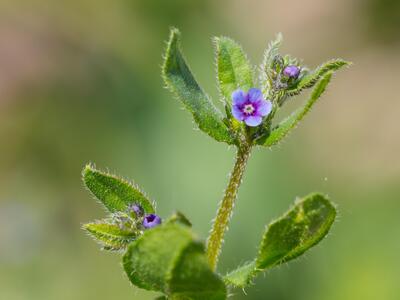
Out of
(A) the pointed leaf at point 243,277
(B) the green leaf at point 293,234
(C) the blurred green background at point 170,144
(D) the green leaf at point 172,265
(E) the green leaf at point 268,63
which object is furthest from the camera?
(C) the blurred green background at point 170,144

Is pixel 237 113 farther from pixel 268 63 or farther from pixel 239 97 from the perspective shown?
pixel 268 63

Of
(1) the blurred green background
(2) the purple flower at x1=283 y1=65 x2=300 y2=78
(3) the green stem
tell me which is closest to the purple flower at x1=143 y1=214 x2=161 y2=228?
(3) the green stem

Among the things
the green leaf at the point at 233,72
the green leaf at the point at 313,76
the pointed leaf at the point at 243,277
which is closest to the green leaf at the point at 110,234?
the pointed leaf at the point at 243,277

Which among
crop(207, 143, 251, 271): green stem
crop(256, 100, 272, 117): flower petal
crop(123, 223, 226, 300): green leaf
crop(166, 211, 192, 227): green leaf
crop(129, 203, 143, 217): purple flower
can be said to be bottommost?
crop(123, 223, 226, 300): green leaf

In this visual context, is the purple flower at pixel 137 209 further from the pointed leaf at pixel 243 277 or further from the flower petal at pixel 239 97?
the flower petal at pixel 239 97

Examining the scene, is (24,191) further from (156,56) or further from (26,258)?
(156,56)

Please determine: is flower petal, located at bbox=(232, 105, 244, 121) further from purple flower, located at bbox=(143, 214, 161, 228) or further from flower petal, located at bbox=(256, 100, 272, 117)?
purple flower, located at bbox=(143, 214, 161, 228)

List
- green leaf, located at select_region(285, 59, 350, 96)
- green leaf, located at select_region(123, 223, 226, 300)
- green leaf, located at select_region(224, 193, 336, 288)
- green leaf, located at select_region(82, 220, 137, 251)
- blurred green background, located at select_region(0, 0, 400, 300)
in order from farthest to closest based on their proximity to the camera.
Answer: blurred green background, located at select_region(0, 0, 400, 300) → green leaf, located at select_region(285, 59, 350, 96) → green leaf, located at select_region(82, 220, 137, 251) → green leaf, located at select_region(224, 193, 336, 288) → green leaf, located at select_region(123, 223, 226, 300)
